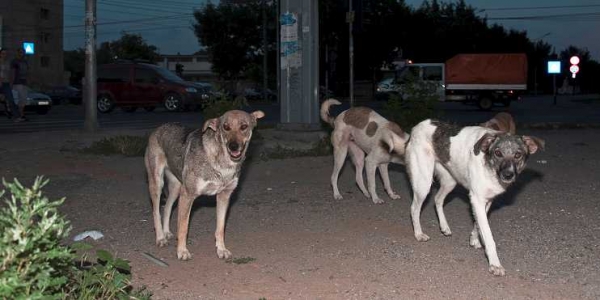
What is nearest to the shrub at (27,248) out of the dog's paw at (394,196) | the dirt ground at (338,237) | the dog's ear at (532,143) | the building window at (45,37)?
the dirt ground at (338,237)

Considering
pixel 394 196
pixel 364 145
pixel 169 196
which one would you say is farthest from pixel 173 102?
pixel 169 196

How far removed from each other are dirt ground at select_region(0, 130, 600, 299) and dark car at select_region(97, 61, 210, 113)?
1580 cm

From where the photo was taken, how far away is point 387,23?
5822 cm

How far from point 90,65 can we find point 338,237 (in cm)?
878

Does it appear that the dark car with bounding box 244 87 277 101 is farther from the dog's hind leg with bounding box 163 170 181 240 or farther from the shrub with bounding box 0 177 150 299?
the shrub with bounding box 0 177 150 299

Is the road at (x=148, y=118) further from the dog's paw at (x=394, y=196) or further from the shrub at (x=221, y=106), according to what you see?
the dog's paw at (x=394, y=196)

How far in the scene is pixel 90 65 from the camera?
1403 centimetres

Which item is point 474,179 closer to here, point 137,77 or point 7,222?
point 7,222

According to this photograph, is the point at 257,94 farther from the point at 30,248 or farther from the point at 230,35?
the point at 30,248

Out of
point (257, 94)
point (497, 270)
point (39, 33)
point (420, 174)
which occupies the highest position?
point (39, 33)

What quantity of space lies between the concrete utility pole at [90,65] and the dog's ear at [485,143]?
386 inches

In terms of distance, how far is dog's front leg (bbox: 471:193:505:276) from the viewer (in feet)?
18.2

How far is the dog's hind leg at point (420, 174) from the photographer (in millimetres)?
6715

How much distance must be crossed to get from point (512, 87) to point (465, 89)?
216 centimetres
